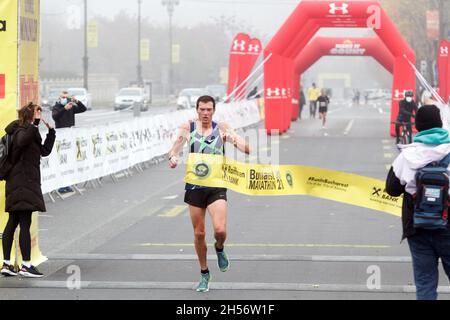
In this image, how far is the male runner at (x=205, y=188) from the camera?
9.55m

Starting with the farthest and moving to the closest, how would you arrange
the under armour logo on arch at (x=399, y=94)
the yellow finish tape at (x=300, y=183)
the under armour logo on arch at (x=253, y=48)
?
the under armour logo on arch at (x=253, y=48), the under armour logo on arch at (x=399, y=94), the yellow finish tape at (x=300, y=183)

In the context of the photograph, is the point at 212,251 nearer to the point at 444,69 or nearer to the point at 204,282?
the point at 204,282

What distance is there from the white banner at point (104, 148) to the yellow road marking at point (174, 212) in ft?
4.94

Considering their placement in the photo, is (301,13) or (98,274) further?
(301,13)

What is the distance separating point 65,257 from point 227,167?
2626 millimetres

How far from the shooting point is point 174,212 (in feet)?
52.1

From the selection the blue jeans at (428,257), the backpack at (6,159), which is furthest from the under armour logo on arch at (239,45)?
the blue jeans at (428,257)

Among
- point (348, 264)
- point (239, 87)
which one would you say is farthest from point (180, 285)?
point (239, 87)

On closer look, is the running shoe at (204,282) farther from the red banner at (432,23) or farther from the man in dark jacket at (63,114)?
the red banner at (432,23)

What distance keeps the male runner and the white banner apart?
3.50 m

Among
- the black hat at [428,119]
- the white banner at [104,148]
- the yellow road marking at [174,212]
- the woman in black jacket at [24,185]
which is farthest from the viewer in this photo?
the white banner at [104,148]

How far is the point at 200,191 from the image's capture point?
9609mm
